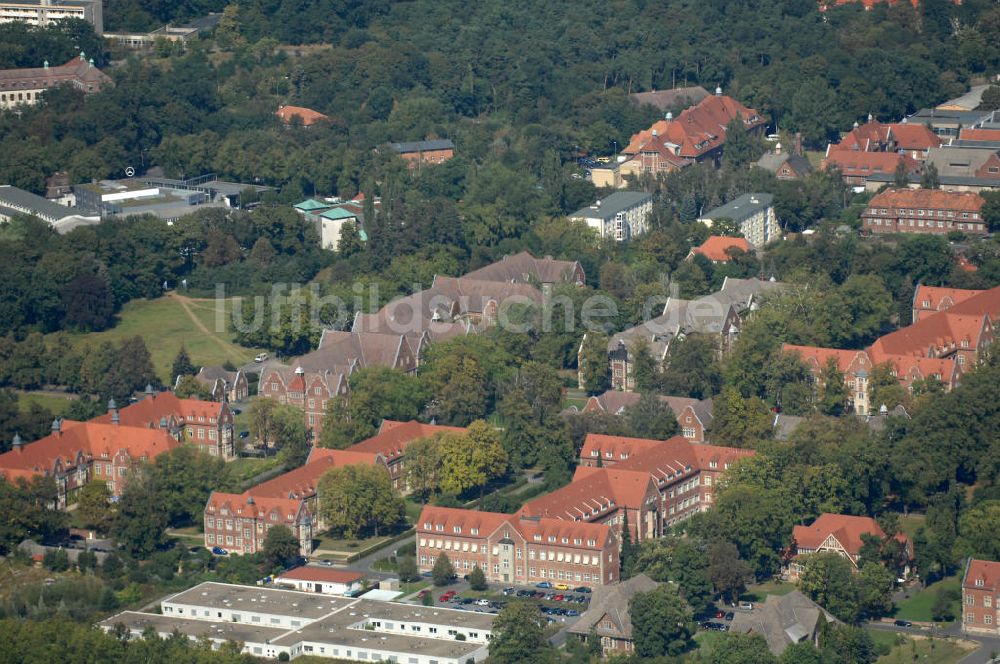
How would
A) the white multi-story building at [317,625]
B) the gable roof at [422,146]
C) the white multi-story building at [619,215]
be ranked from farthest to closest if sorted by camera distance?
the gable roof at [422,146] < the white multi-story building at [619,215] < the white multi-story building at [317,625]

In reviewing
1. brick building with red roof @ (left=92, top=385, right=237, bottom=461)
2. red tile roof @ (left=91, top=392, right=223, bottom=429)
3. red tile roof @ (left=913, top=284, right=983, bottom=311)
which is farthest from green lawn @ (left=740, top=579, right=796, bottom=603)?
red tile roof @ (left=913, top=284, right=983, bottom=311)

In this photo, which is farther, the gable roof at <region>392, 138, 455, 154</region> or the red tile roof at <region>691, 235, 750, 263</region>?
the gable roof at <region>392, 138, 455, 154</region>

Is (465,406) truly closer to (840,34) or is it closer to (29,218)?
(29,218)

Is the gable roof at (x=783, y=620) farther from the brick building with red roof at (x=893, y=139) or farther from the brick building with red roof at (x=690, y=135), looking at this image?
the brick building with red roof at (x=893, y=139)

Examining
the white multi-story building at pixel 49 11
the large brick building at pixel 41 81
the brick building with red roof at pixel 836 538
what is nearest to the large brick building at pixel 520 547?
the brick building with red roof at pixel 836 538

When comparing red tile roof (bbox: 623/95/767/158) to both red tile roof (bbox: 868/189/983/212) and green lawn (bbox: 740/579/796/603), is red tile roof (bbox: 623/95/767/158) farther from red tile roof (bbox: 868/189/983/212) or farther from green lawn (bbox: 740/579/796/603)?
green lawn (bbox: 740/579/796/603)

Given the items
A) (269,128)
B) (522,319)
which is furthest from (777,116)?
(522,319)
